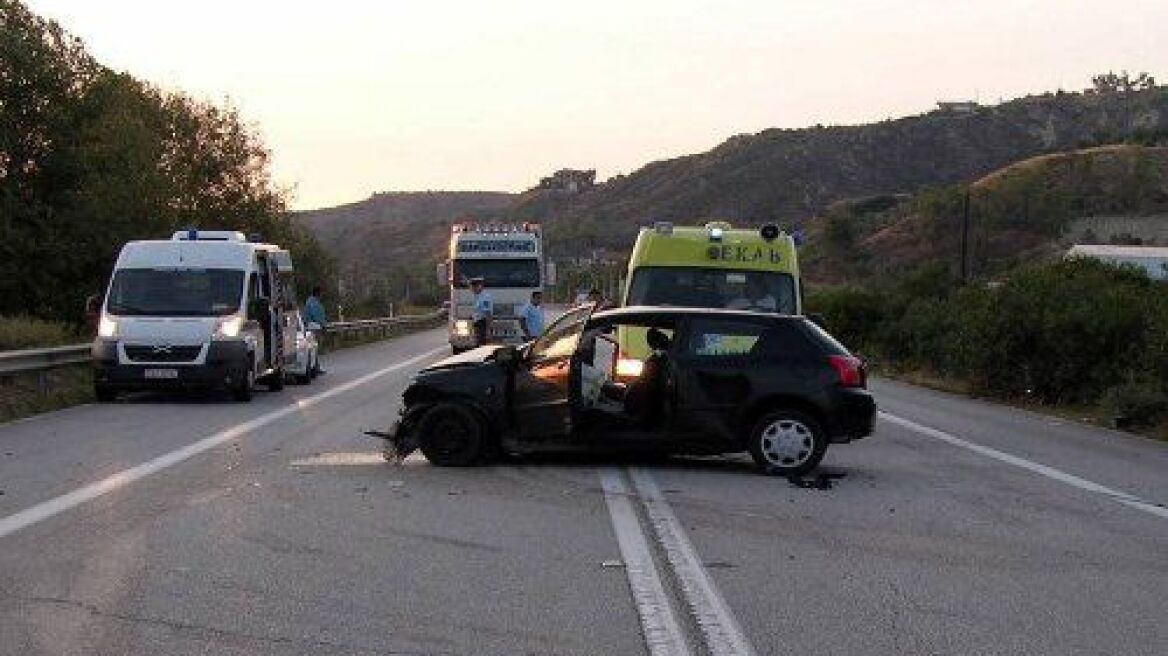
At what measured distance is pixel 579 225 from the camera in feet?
457

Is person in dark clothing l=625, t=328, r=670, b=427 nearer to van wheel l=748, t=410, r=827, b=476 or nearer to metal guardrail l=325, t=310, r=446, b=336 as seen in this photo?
van wheel l=748, t=410, r=827, b=476

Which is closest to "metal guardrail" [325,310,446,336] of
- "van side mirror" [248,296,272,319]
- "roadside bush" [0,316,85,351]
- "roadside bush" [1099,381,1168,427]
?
"roadside bush" [0,316,85,351]

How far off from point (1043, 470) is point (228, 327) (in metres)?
11.4

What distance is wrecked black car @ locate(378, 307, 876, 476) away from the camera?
1252 cm

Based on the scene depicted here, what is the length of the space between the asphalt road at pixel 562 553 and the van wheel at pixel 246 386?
5034 mm

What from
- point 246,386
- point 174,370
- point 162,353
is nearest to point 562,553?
point 174,370

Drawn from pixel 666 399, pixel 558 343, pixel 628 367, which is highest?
pixel 558 343

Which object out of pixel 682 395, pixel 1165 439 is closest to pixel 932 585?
pixel 682 395

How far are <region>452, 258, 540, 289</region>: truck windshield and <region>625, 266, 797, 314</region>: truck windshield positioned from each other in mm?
17710

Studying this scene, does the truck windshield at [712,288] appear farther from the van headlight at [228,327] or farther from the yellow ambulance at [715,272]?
the van headlight at [228,327]

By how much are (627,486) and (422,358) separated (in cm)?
2408

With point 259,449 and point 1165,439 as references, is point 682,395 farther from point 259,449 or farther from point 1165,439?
point 1165,439

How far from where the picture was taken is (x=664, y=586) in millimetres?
7582

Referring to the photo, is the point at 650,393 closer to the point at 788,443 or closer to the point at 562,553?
the point at 788,443
